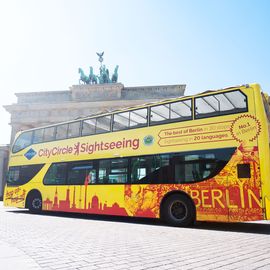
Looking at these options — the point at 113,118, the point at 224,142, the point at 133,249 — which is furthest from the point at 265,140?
the point at 113,118

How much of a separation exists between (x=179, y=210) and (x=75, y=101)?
3203cm

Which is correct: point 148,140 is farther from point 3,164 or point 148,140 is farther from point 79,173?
point 3,164

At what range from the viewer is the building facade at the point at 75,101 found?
36.8m

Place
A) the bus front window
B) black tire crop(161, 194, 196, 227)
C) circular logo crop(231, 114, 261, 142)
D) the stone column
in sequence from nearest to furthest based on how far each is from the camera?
1. circular logo crop(231, 114, 261, 142)
2. black tire crop(161, 194, 196, 227)
3. the bus front window
4. the stone column

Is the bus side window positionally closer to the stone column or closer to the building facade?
the building facade

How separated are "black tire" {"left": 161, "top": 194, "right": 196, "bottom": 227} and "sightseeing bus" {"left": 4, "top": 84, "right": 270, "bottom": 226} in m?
0.03

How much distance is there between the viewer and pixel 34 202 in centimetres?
1297

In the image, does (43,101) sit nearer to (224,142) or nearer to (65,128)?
(65,128)

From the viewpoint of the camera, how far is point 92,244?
17.6 feet

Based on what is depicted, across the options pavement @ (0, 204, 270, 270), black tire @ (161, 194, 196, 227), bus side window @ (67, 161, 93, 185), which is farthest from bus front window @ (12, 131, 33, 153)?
pavement @ (0, 204, 270, 270)

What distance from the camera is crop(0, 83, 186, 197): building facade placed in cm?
3681

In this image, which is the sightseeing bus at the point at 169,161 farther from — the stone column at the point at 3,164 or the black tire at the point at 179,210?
the stone column at the point at 3,164

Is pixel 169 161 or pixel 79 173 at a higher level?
pixel 169 161

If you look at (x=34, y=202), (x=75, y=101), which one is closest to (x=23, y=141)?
(x=34, y=202)
